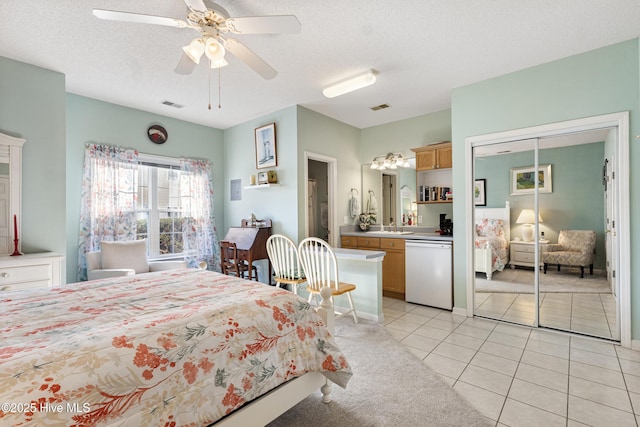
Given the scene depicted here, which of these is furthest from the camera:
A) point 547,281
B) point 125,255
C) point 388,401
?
point 125,255

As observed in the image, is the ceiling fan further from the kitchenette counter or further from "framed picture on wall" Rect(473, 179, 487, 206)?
the kitchenette counter

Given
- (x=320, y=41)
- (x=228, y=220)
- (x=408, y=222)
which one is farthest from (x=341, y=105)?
(x=228, y=220)

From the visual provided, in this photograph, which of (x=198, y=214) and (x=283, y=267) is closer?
(x=283, y=267)

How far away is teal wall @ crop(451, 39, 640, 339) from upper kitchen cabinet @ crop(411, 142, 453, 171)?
0.49m

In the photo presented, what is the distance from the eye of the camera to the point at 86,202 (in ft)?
11.7

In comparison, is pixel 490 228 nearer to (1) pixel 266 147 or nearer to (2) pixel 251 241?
(2) pixel 251 241

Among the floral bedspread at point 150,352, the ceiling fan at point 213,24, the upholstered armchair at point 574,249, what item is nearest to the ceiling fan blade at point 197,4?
the ceiling fan at point 213,24

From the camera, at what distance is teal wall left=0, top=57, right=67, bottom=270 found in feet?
8.91

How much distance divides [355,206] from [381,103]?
5.50ft

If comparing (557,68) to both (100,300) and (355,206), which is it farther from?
(100,300)

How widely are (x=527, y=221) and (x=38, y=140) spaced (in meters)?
4.91

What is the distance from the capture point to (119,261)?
3.49 meters

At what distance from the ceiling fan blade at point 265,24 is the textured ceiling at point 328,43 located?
13.7 inches

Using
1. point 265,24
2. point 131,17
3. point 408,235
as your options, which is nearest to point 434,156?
point 408,235
